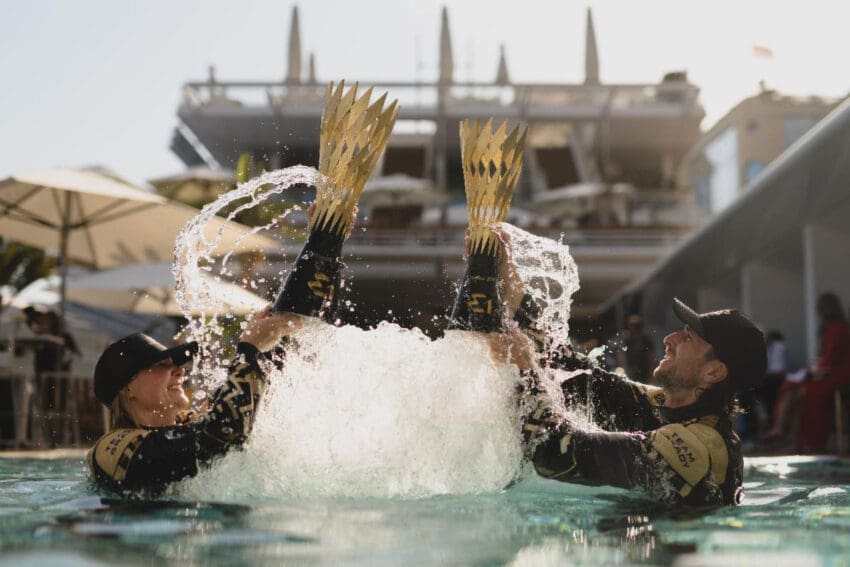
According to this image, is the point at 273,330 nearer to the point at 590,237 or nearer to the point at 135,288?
the point at 135,288

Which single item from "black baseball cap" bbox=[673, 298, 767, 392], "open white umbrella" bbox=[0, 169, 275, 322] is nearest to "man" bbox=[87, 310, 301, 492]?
"black baseball cap" bbox=[673, 298, 767, 392]

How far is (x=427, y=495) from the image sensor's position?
418cm

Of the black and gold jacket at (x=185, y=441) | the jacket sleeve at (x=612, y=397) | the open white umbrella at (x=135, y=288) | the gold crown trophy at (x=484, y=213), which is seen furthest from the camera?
the open white umbrella at (x=135, y=288)

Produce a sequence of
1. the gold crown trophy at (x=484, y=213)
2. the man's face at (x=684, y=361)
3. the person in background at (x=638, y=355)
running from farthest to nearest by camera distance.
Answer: the person in background at (x=638, y=355) < the gold crown trophy at (x=484, y=213) < the man's face at (x=684, y=361)

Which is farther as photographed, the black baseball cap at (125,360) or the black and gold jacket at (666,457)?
the black baseball cap at (125,360)

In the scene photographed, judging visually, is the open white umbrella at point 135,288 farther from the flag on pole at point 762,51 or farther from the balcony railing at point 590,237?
the flag on pole at point 762,51

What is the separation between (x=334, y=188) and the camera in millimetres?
Answer: 3893

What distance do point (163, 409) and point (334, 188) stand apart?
3.67ft

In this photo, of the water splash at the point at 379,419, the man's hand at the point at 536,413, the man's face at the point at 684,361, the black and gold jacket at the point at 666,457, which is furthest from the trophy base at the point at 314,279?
the man's face at the point at 684,361

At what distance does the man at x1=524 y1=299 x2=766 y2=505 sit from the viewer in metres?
3.78

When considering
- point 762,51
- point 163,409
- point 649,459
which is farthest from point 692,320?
point 762,51

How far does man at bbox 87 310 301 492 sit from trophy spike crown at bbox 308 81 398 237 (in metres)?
0.40

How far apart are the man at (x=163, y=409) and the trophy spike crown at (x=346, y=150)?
0.40 metres

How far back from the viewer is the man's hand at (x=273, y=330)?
3773 millimetres
